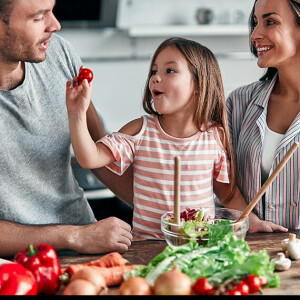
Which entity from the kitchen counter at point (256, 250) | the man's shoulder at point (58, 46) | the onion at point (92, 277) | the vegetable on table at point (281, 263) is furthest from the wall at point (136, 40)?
the onion at point (92, 277)

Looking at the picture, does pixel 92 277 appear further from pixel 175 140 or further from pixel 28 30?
pixel 28 30

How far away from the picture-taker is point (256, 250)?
1.39 meters

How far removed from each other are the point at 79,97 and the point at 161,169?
1.25ft

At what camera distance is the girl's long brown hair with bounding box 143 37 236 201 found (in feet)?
5.33

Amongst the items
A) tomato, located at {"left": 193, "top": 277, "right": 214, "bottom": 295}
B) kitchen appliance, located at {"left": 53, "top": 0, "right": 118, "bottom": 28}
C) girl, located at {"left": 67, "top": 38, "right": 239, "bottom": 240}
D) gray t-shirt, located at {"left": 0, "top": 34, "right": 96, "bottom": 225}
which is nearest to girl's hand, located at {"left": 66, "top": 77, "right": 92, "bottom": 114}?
girl, located at {"left": 67, "top": 38, "right": 239, "bottom": 240}

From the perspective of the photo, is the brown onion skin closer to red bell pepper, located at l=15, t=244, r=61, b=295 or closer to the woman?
red bell pepper, located at l=15, t=244, r=61, b=295

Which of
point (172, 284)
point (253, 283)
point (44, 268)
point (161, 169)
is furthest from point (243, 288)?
point (161, 169)

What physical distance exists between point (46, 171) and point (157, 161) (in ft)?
1.34

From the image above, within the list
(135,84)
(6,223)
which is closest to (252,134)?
(6,223)

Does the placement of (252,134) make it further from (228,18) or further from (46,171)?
(228,18)

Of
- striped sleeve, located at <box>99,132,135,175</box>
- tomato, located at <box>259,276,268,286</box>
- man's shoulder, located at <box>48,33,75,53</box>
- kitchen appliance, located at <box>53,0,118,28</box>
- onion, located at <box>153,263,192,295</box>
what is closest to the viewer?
onion, located at <box>153,263,192,295</box>

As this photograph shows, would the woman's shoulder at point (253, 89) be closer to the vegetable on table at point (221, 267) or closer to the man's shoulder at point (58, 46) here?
the man's shoulder at point (58, 46)

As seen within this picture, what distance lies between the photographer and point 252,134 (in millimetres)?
1734

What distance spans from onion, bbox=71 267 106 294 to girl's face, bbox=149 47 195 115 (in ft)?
2.15
